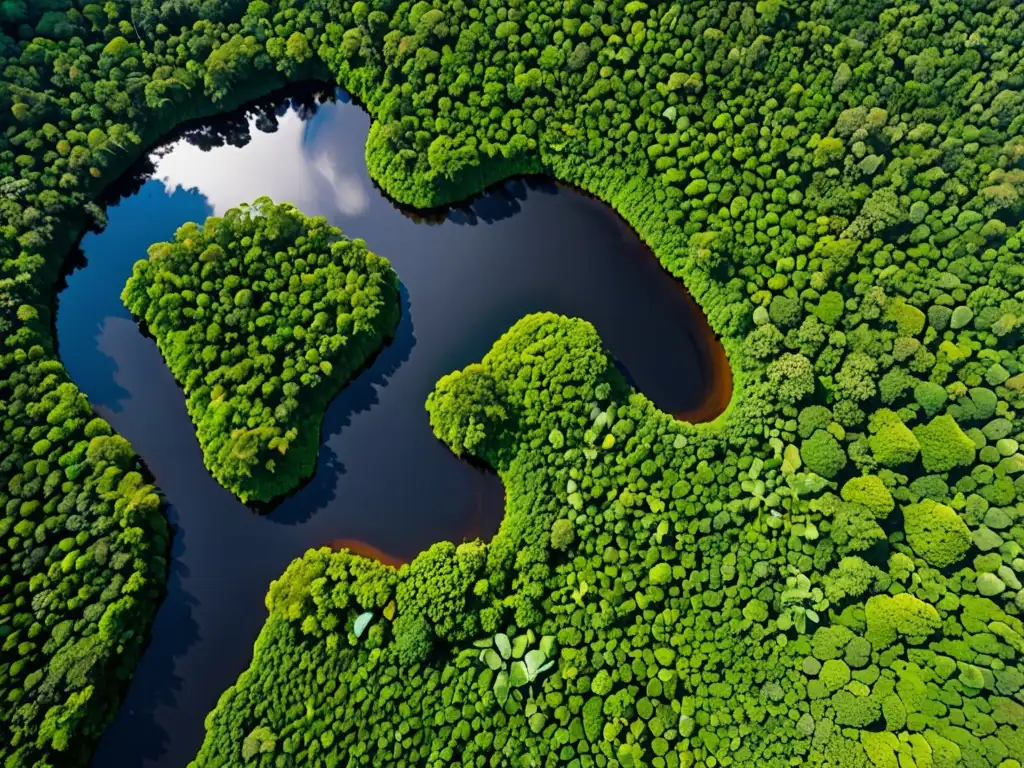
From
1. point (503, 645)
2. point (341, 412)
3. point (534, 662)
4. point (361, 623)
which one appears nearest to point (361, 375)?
point (341, 412)

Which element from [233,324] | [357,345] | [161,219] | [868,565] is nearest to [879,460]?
[868,565]

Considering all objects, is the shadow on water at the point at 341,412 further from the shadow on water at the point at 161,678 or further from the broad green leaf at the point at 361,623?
the broad green leaf at the point at 361,623

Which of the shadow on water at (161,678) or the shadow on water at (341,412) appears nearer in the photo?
the shadow on water at (161,678)

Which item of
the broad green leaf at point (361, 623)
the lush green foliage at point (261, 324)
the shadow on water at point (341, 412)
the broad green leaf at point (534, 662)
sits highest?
the lush green foliage at point (261, 324)

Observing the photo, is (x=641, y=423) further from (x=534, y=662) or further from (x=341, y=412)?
(x=341, y=412)

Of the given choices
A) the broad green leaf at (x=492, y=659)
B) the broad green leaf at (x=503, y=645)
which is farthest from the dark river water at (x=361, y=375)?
the broad green leaf at (x=492, y=659)

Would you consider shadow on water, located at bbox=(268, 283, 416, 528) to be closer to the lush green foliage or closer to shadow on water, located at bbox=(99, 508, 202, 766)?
the lush green foliage
